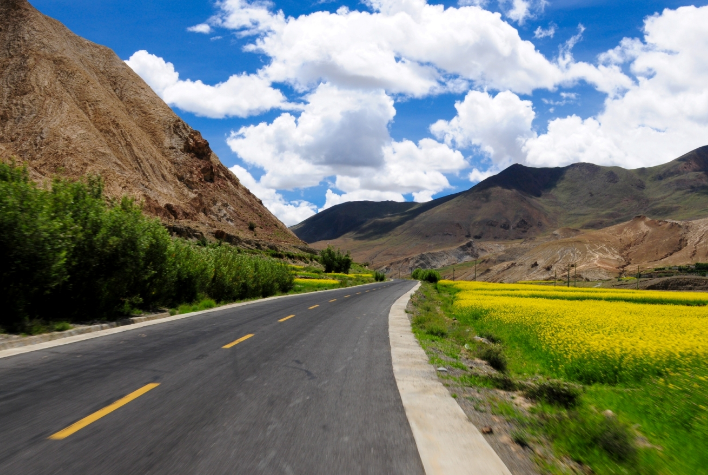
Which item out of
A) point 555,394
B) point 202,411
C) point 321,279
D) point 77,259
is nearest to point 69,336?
point 77,259

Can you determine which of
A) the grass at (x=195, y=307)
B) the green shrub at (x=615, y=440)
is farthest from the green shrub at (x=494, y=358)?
the grass at (x=195, y=307)

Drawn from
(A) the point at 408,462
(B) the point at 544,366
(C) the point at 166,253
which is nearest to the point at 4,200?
(C) the point at 166,253

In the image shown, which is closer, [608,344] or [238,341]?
[608,344]

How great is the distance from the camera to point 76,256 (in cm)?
1239

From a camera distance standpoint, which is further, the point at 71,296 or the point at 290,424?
the point at 71,296

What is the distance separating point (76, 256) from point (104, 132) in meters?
59.9

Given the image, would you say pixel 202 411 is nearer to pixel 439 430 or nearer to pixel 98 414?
pixel 98 414

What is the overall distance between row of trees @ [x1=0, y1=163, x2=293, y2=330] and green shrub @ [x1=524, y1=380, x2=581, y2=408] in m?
10.5

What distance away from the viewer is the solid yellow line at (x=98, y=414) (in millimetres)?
4270

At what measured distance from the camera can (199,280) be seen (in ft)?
67.1

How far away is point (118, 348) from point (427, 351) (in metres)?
6.36

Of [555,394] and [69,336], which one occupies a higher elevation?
[69,336]

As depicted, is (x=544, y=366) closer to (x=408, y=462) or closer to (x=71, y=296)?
(x=408, y=462)

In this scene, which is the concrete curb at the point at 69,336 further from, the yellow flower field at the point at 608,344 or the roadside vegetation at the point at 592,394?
the yellow flower field at the point at 608,344
